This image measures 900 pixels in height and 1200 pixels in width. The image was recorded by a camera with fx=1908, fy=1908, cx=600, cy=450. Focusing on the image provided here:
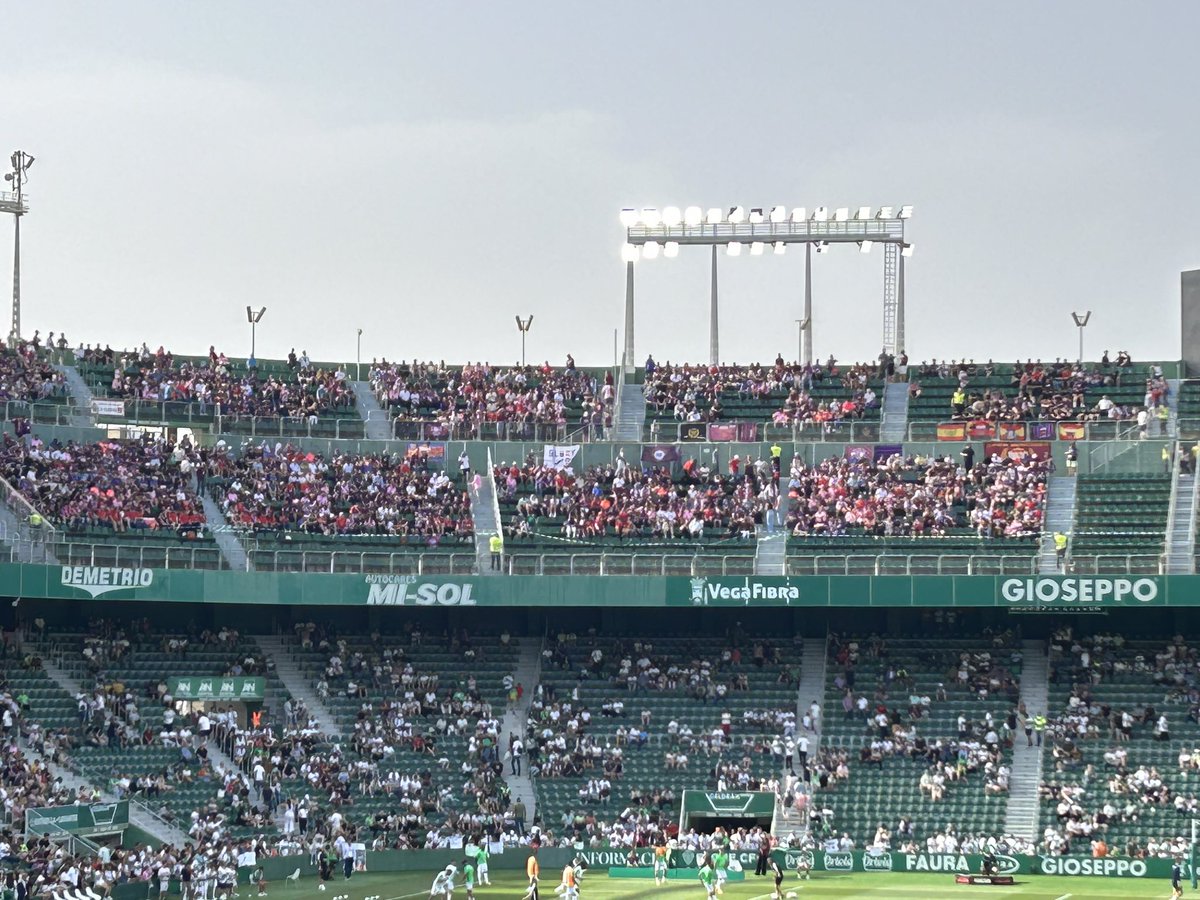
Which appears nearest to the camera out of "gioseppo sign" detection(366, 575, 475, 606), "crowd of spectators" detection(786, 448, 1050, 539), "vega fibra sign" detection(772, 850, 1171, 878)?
"vega fibra sign" detection(772, 850, 1171, 878)

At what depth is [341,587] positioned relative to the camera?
61.0 metres

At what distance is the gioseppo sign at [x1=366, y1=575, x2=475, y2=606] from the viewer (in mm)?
61156

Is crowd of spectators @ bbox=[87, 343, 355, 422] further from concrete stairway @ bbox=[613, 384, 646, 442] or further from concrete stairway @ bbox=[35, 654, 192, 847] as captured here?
concrete stairway @ bbox=[35, 654, 192, 847]

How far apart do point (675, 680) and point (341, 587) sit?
11.3 meters

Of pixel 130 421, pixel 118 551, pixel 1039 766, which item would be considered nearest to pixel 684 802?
pixel 1039 766

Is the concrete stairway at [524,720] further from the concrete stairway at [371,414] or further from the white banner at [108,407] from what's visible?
the white banner at [108,407]

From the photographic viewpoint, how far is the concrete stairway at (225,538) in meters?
60.3

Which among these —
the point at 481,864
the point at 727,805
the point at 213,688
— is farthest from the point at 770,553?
the point at 213,688

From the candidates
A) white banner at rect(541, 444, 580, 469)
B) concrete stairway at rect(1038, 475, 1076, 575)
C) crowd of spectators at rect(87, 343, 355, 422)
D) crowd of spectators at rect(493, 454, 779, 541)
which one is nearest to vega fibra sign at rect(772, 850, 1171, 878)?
concrete stairway at rect(1038, 475, 1076, 575)

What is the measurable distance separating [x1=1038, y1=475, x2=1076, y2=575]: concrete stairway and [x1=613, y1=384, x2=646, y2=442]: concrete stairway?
1499 centimetres

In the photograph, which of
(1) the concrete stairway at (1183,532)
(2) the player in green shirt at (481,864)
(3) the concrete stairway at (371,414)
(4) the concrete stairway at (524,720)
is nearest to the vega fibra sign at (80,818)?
(2) the player in green shirt at (481,864)

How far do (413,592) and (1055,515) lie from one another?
21509mm

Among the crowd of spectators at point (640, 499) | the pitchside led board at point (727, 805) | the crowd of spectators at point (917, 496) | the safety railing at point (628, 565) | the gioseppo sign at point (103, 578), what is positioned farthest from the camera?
the crowd of spectators at point (640, 499)

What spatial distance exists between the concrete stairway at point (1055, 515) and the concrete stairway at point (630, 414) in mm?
14990
